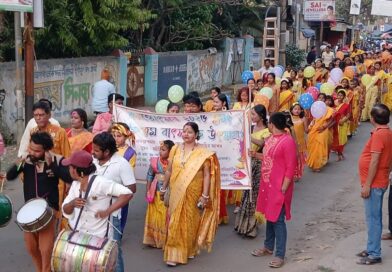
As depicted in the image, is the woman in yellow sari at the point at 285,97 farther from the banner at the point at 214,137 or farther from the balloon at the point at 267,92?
the banner at the point at 214,137

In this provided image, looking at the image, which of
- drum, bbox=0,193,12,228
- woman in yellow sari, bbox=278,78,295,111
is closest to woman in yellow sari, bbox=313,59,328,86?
woman in yellow sari, bbox=278,78,295,111

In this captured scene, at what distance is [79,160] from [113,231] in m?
0.65

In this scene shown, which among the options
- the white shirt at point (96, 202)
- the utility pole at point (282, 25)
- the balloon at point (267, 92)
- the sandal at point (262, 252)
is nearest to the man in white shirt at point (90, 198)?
the white shirt at point (96, 202)

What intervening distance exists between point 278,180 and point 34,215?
7.35ft

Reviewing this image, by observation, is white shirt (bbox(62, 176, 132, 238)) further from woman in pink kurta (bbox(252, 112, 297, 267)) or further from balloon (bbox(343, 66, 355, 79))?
balloon (bbox(343, 66, 355, 79))

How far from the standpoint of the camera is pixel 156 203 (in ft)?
21.3

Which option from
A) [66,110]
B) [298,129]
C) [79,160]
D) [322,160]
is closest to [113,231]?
[79,160]

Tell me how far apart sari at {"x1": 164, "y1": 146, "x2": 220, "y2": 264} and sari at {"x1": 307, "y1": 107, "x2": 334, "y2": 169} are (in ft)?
16.1

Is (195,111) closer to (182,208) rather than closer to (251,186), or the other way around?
(251,186)

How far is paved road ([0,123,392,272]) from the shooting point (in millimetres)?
6035

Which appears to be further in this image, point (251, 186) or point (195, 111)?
point (195, 111)

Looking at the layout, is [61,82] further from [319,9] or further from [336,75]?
[319,9]

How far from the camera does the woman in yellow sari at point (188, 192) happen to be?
592 cm

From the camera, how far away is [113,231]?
4680mm
